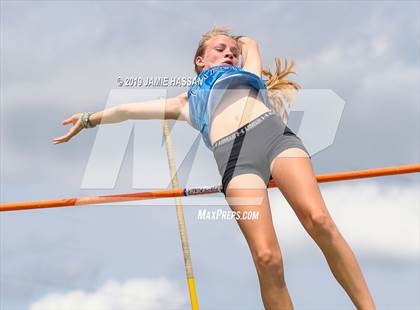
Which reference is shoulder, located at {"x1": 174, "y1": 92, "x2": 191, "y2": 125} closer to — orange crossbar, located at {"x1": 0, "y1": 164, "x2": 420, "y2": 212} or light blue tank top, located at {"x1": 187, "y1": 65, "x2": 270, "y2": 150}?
light blue tank top, located at {"x1": 187, "y1": 65, "x2": 270, "y2": 150}

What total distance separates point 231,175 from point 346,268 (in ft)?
3.17

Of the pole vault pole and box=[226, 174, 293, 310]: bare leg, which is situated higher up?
the pole vault pole

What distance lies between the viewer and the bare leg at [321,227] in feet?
13.1

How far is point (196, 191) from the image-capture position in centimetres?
564

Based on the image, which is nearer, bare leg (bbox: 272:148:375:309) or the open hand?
bare leg (bbox: 272:148:375:309)

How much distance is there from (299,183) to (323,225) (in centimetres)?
31

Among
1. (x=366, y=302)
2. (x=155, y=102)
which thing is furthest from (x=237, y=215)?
(x=155, y=102)

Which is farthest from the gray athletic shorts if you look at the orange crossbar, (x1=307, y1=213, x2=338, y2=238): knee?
the orange crossbar

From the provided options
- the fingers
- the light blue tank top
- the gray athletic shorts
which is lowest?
the gray athletic shorts

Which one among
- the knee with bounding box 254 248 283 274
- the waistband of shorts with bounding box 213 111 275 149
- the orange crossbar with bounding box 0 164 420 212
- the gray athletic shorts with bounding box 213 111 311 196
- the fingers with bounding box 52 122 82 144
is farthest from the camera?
the orange crossbar with bounding box 0 164 420 212

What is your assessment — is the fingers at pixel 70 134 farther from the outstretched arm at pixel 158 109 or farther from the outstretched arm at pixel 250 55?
the outstretched arm at pixel 250 55

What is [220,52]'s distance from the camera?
5.03 meters

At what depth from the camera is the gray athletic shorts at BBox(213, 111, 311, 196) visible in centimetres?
427

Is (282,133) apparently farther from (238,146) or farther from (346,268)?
(346,268)
